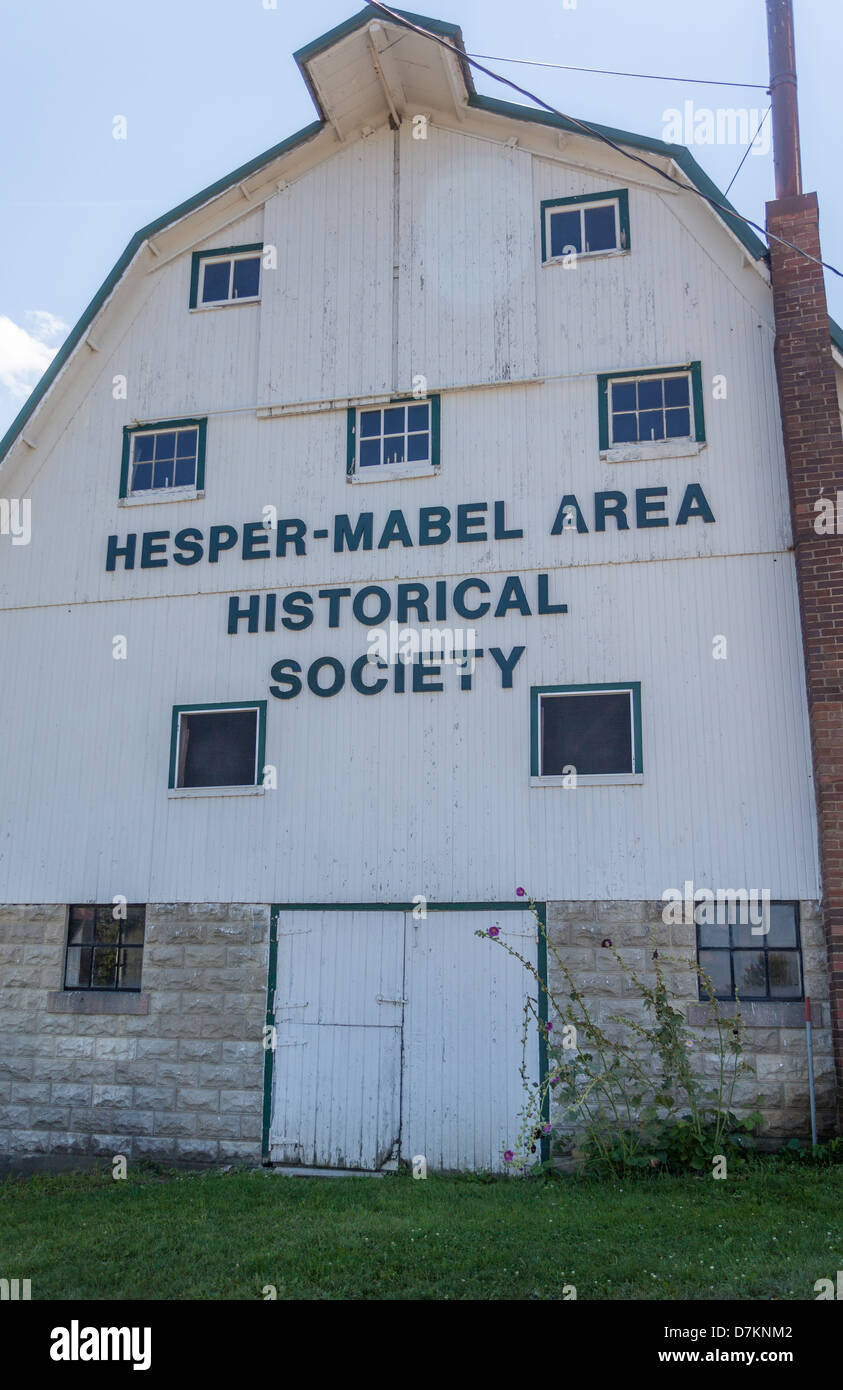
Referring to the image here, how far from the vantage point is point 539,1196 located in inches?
396

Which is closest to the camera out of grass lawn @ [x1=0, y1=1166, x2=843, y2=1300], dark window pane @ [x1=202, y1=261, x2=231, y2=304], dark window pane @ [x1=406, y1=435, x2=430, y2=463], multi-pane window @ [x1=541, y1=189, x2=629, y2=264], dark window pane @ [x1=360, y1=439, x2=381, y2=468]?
grass lawn @ [x1=0, y1=1166, x2=843, y2=1300]

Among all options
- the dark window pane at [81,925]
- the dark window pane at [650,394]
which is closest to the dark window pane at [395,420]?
the dark window pane at [650,394]

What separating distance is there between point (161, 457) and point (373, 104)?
4.96m

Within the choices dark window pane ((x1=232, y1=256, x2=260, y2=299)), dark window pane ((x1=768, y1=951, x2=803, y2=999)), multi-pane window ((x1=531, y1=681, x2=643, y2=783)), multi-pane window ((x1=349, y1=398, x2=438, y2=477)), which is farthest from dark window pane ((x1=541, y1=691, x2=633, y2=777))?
dark window pane ((x1=232, y1=256, x2=260, y2=299))

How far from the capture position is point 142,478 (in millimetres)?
14750

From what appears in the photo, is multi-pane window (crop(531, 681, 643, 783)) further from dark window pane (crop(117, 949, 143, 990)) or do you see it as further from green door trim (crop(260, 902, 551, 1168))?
dark window pane (crop(117, 949, 143, 990))

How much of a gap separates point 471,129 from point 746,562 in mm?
6320

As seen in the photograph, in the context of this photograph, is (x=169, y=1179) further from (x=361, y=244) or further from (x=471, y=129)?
(x=471, y=129)

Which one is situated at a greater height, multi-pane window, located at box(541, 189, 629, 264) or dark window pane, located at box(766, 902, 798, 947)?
multi-pane window, located at box(541, 189, 629, 264)

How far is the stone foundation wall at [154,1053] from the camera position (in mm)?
12508

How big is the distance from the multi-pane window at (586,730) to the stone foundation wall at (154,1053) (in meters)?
3.51

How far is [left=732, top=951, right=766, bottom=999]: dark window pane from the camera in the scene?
11469 mm

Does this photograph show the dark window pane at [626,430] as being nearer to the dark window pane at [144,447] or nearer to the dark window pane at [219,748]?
the dark window pane at [219,748]

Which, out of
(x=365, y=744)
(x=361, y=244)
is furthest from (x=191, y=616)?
(x=361, y=244)
